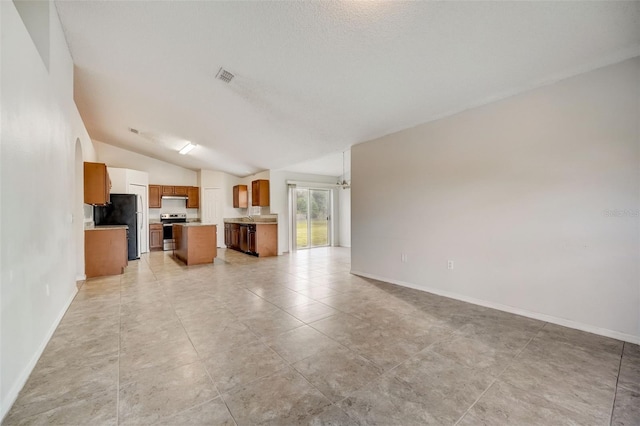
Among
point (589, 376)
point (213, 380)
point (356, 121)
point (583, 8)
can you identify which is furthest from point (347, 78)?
point (589, 376)

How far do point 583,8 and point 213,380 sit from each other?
3.64m

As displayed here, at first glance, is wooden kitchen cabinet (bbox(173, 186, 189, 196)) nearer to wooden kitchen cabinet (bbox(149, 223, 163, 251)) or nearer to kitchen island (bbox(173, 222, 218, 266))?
wooden kitchen cabinet (bbox(149, 223, 163, 251))

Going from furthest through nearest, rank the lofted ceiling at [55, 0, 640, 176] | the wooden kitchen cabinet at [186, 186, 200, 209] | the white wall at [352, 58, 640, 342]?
1. the wooden kitchen cabinet at [186, 186, 200, 209]
2. the white wall at [352, 58, 640, 342]
3. the lofted ceiling at [55, 0, 640, 176]

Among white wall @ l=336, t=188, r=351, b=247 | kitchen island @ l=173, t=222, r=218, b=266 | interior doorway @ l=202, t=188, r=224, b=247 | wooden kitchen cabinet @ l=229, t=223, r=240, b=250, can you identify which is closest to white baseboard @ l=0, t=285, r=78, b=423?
kitchen island @ l=173, t=222, r=218, b=266

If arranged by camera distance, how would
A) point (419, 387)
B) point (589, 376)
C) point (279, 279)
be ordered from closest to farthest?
point (419, 387)
point (589, 376)
point (279, 279)

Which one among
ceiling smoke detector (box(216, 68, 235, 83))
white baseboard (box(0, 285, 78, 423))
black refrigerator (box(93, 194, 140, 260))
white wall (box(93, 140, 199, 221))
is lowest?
white baseboard (box(0, 285, 78, 423))

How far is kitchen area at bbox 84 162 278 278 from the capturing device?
15.6 feet

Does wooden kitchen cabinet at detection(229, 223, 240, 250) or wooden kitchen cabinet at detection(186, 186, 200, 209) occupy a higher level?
wooden kitchen cabinet at detection(186, 186, 200, 209)

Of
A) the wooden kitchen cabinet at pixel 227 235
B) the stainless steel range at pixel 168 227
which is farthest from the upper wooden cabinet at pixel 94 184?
the wooden kitchen cabinet at pixel 227 235

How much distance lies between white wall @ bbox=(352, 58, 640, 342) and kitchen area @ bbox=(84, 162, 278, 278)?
419 centimetres

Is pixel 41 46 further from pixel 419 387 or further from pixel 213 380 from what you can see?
pixel 419 387

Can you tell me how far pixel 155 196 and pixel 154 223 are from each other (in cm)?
84

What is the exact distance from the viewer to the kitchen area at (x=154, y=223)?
4.77 metres

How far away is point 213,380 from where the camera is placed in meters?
1.77
